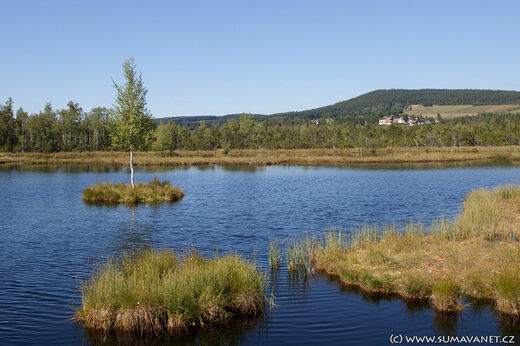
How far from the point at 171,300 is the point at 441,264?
28.2ft

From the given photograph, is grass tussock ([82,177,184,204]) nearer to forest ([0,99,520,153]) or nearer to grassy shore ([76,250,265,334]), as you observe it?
grassy shore ([76,250,265,334])

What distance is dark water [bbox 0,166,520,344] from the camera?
11203 millimetres

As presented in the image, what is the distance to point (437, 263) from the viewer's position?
1440cm

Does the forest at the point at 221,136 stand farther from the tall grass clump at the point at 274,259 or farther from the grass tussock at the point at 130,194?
the tall grass clump at the point at 274,259

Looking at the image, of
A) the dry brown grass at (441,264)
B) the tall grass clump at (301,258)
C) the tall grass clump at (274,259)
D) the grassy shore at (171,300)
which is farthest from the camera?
the tall grass clump at (274,259)

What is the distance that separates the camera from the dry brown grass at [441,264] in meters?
12.2

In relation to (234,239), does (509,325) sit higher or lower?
lower

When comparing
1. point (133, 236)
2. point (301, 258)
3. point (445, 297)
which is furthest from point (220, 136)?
point (445, 297)

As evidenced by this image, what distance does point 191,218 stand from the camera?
27.4 m

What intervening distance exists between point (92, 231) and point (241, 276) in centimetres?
1414

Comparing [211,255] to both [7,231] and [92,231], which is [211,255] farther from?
[7,231]

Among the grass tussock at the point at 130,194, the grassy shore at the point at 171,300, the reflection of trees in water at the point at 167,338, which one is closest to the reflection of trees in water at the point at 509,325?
the reflection of trees in water at the point at 167,338

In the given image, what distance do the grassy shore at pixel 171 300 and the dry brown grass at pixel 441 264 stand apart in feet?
13.4

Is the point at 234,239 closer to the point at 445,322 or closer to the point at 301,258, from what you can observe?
the point at 301,258
